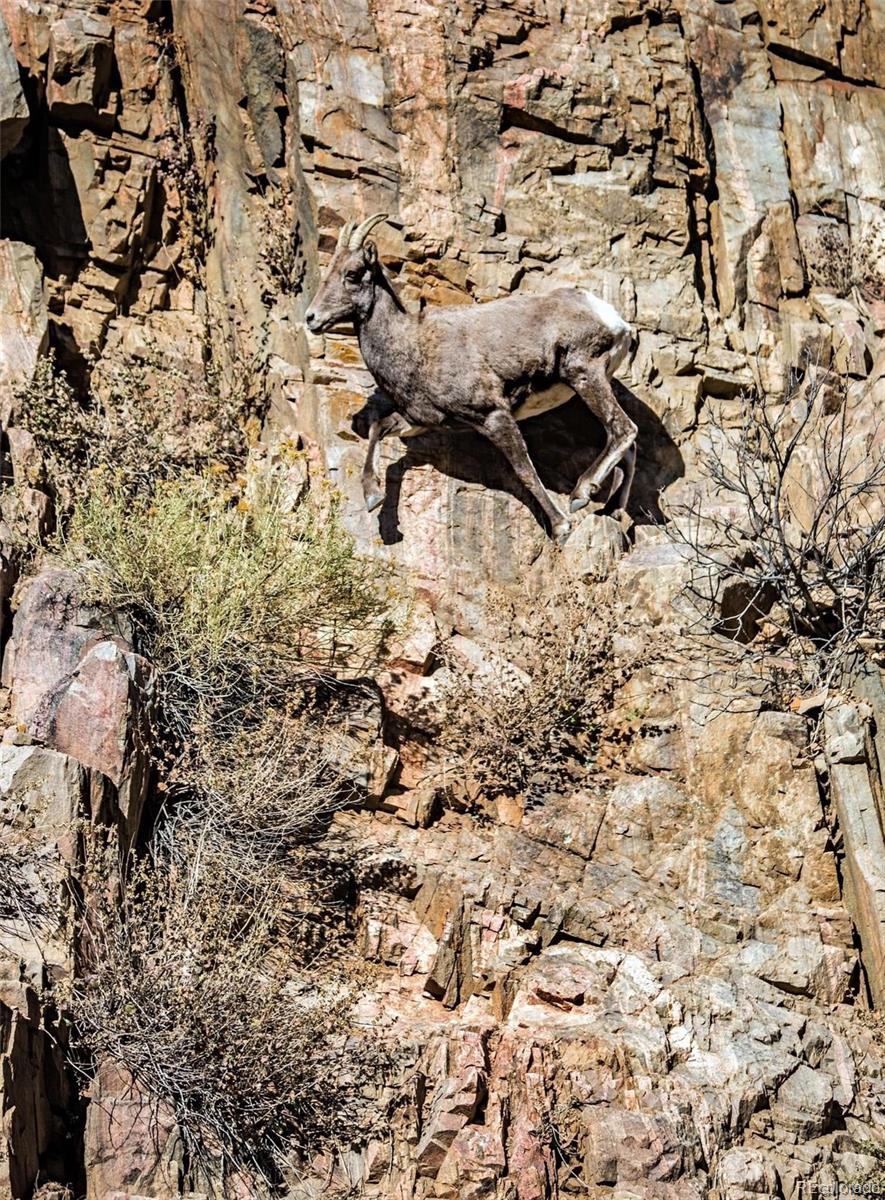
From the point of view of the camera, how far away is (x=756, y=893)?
Result: 803 centimetres

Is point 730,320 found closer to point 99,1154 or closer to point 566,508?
point 566,508

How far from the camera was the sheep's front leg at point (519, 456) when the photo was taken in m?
9.86

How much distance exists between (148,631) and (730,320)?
5.44 m

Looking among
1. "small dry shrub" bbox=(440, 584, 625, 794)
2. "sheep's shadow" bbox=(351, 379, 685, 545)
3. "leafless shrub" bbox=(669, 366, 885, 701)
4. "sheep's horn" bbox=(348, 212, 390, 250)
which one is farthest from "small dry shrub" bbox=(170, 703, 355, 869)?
"sheep's horn" bbox=(348, 212, 390, 250)

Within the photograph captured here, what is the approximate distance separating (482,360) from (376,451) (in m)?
0.93

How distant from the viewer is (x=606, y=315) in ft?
33.0

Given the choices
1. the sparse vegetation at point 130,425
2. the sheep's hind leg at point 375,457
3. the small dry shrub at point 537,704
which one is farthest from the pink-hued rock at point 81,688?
the sheep's hind leg at point 375,457

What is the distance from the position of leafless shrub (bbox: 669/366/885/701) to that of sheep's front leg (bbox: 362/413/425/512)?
76.2 inches

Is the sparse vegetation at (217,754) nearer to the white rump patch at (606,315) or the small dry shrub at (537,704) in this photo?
the small dry shrub at (537,704)

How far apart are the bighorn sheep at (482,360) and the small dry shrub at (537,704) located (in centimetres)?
95

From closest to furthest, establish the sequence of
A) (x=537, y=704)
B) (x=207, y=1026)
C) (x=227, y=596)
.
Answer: (x=207, y=1026) < (x=227, y=596) < (x=537, y=704)

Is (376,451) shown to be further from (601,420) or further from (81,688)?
(81,688)

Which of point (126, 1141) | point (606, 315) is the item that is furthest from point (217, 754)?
point (606, 315)

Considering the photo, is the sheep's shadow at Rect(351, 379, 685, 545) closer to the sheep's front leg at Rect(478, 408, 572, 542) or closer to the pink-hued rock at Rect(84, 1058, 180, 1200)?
the sheep's front leg at Rect(478, 408, 572, 542)
